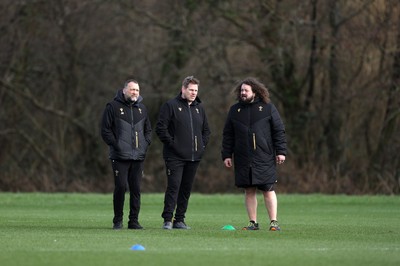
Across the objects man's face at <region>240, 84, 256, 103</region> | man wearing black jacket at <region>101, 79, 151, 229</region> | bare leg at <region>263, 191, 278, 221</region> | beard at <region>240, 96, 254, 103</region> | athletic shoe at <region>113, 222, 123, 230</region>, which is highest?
man's face at <region>240, 84, 256, 103</region>

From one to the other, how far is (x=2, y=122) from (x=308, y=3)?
11755mm

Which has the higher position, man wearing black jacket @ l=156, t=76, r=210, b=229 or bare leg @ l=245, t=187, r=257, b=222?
man wearing black jacket @ l=156, t=76, r=210, b=229

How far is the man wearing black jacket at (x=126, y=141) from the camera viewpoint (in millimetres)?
15812

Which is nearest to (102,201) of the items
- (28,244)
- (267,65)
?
(267,65)

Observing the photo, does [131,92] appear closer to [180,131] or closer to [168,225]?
[180,131]

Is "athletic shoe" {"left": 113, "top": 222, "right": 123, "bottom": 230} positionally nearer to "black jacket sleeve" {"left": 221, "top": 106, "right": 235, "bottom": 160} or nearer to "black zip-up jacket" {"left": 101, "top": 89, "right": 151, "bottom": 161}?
"black zip-up jacket" {"left": 101, "top": 89, "right": 151, "bottom": 161}

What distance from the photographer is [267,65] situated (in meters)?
38.5

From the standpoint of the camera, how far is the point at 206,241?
13648 millimetres

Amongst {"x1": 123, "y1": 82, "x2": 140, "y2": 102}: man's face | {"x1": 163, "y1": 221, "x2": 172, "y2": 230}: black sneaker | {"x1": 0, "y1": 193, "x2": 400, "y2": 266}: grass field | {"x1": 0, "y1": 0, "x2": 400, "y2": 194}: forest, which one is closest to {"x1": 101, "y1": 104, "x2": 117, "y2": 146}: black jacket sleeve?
{"x1": 123, "y1": 82, "x2": 140, "y2": 102}: man's face

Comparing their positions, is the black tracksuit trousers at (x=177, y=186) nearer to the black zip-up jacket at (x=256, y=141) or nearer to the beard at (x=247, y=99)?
the black zip-up jacket at (x=256, y=141)

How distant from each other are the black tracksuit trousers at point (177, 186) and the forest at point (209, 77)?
19093mm

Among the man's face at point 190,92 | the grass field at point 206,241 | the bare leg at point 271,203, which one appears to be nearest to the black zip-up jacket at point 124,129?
the man's face at point 190,92

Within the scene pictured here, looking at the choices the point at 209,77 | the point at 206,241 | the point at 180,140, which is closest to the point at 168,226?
the point at 180,140

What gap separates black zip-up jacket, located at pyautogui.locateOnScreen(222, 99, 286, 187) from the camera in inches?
604
